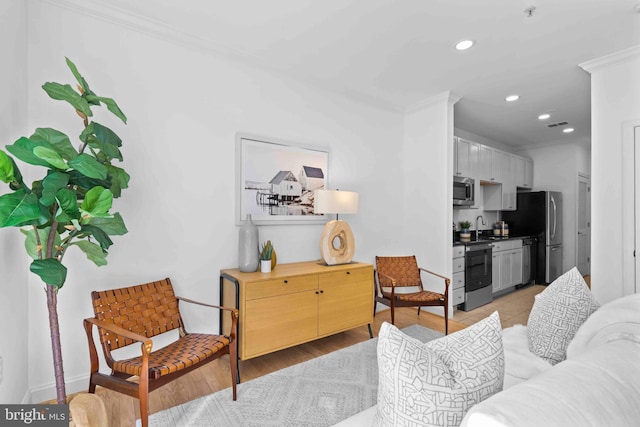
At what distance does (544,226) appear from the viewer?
216 inches

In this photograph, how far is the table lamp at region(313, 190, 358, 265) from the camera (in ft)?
9.97

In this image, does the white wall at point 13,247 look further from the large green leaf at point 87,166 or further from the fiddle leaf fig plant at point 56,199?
the large green leaf at point 87,166

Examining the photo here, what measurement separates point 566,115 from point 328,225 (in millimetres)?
3825

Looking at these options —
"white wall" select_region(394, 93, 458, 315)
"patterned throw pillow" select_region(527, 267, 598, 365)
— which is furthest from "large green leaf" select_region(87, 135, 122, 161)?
"white wall" select_region(394, 93, 458, 315)

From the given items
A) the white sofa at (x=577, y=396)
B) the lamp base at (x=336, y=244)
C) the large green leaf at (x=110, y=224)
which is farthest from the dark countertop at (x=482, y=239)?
the large green leaf at (x=110, y=224)

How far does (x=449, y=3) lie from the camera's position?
2180mm

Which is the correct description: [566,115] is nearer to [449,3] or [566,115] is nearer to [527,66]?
[527,66]

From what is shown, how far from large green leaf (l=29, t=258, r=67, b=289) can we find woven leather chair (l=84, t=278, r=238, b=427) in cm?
47

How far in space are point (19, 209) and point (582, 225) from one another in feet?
24.7

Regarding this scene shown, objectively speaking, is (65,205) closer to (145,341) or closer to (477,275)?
(145,341)

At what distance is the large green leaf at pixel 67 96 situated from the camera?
1532mm

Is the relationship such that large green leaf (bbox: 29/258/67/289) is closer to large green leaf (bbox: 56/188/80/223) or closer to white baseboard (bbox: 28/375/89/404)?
large green leaf (bbox: 56/188/80/223)

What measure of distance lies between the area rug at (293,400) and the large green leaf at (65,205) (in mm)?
1300

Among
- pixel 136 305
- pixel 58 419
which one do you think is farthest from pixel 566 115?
pixel 58 419
